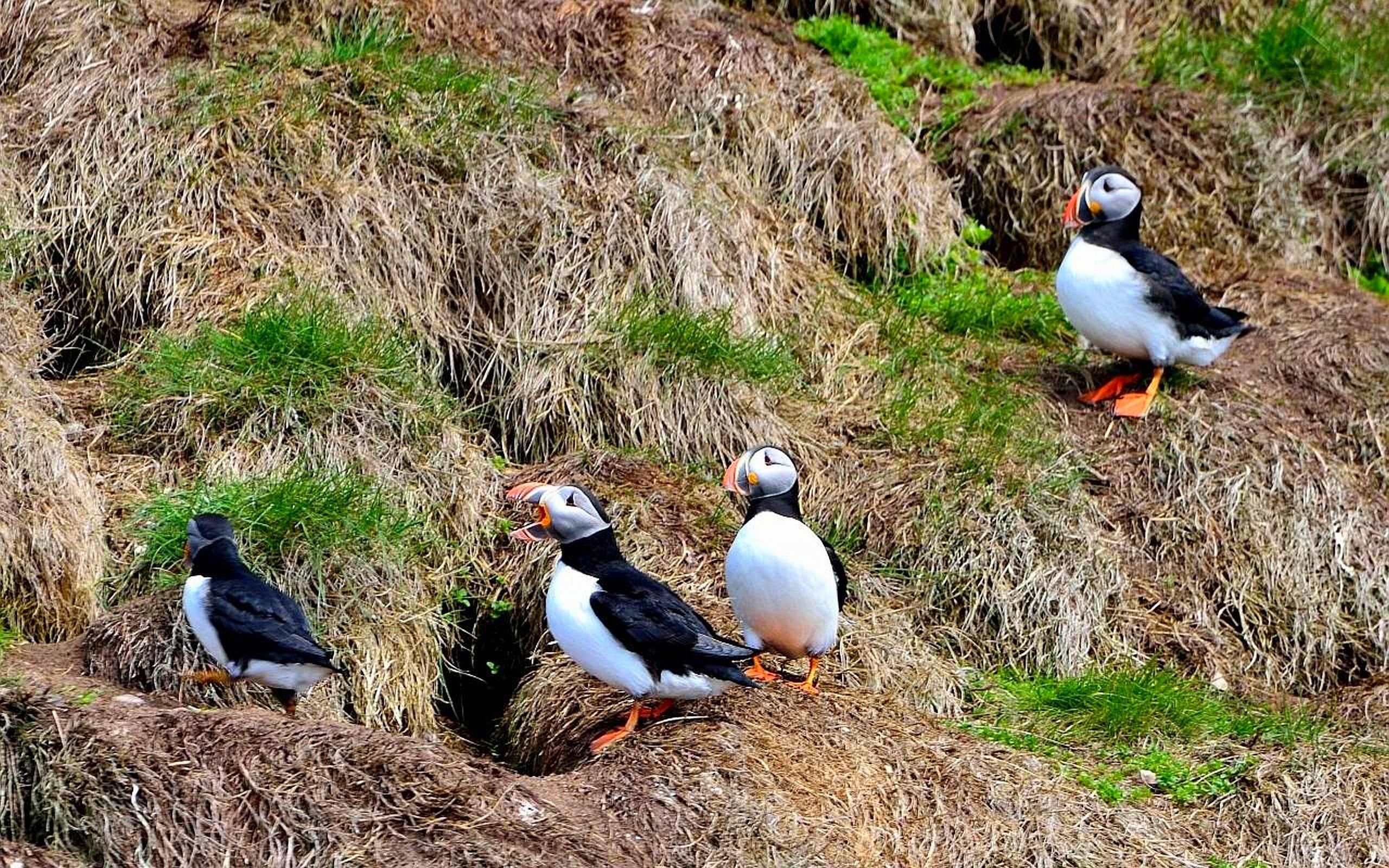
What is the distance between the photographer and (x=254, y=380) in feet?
20.2

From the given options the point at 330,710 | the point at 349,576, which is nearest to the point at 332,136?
the point at 349,576

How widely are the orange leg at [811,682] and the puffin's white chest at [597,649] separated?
524 millimetres

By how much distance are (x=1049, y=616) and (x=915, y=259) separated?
7.20 feet

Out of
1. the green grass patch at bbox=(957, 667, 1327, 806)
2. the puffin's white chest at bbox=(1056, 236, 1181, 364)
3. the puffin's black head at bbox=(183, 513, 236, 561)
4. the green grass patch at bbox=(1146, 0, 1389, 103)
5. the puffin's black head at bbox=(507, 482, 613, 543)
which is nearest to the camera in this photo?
the puffin's black head at bbox=(183, 513, 236, 561)

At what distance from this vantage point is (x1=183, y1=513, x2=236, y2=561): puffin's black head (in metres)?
5.20

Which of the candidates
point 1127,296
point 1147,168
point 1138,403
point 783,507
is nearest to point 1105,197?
point 1127,296

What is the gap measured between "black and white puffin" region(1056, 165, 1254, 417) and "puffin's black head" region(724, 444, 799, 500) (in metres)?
2.12

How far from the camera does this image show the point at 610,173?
738cm

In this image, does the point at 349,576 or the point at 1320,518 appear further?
the point at 1320,518

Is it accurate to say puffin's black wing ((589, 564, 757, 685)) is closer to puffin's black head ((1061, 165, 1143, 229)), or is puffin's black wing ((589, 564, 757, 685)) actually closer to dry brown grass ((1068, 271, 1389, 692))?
dry brown grass ((1068, 271, 1389, 692))

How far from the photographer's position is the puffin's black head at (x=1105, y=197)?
282 inches

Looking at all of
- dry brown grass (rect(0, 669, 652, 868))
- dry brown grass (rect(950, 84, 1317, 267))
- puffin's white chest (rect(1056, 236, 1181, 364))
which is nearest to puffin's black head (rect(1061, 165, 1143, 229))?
puffin's white chest (rect(1056, 236, 1181, 364))

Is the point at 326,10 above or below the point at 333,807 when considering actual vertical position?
above

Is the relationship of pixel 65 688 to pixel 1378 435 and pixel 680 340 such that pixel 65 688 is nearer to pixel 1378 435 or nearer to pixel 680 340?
pixel 680 340
